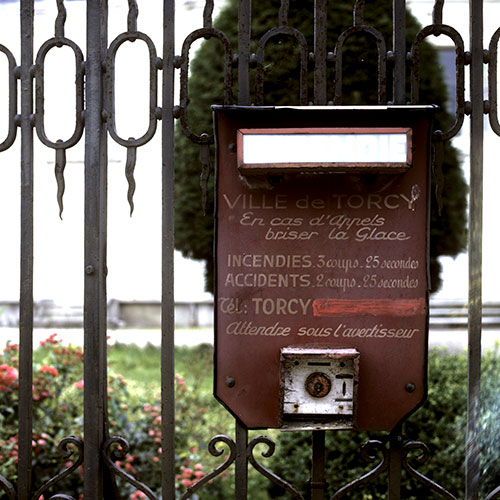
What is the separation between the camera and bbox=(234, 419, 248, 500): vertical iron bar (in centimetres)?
190

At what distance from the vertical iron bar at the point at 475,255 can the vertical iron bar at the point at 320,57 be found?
17.7 inches

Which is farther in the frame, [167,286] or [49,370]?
[49,370]

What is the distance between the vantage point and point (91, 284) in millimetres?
1989

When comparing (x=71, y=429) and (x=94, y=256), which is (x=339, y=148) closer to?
(x=94, y=256)

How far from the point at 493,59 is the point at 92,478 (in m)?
1.81

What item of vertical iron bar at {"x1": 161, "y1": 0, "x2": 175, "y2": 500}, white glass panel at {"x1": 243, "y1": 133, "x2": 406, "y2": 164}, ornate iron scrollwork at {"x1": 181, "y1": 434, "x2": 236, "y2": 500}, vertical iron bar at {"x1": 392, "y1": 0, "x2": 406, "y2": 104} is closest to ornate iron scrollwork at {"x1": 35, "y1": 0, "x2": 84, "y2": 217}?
vertical iron bar at {"x1": 161, "y1": 0, "x2": 175, "y2": 500}

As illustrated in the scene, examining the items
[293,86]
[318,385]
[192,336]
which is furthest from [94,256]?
[192,336]

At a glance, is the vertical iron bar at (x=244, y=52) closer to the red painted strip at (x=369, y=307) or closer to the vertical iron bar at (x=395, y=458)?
the red painted strip at (x=369, y=307)

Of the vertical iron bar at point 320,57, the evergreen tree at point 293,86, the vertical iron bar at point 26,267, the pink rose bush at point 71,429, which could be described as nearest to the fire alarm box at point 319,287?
the vertical iron bar at point 320,57

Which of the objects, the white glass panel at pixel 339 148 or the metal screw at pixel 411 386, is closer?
the white glass panel at pixel 339 148

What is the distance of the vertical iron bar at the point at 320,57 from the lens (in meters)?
1.89

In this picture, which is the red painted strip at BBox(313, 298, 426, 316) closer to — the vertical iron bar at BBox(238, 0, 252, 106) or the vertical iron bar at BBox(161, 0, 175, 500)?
the vertical iron bar at BBox(161, 0, 175, 500)

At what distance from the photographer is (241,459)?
1902 millimetres

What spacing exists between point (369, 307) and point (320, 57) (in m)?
0.77
